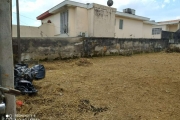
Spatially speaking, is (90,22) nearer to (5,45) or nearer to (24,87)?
(24,87)

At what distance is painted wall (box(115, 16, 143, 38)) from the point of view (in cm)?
1096

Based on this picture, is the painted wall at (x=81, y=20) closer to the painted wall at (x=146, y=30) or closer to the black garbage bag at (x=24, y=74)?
the black garbage bag at (x=24, y=74)

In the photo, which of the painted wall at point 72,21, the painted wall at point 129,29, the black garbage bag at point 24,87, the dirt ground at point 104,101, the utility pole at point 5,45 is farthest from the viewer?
the painted wall at point 129,29

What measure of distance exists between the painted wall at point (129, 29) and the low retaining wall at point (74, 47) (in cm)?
269

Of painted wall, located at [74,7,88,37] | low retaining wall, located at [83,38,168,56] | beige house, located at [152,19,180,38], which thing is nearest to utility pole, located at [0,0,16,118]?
low retaining wall, located at [83,38,168,56]

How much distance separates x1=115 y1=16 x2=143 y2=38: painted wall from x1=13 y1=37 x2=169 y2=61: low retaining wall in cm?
269

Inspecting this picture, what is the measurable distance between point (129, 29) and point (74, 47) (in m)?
7.24

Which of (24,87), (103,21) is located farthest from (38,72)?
(103,21)

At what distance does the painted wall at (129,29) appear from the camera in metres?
11.0

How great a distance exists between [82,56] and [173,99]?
467 centimetres

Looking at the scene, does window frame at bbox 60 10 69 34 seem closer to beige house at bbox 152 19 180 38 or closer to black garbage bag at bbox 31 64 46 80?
black garbage bag at bbox 31 64 46 80

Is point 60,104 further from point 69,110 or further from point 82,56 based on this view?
point 82,56

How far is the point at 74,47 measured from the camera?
612 cm

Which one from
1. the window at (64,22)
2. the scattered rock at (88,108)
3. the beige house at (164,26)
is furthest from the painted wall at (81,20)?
the beige house at (164,26)
